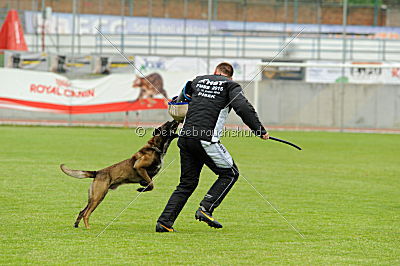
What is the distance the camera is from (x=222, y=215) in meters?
10.0

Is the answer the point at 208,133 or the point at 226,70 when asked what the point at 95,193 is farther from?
the point at 226,70

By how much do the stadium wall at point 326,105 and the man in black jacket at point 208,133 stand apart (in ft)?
79.6

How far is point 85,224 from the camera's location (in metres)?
8.55

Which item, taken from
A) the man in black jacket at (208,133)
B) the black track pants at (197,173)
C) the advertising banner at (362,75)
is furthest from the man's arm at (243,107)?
the advertising banner at (362,75)

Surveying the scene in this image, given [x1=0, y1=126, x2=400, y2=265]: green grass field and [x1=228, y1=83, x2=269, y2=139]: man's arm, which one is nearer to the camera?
[x1=0, y1=126, x2=400, y2=265]: green grass field

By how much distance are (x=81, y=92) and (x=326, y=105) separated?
10.9m

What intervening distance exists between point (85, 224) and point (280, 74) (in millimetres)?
28304

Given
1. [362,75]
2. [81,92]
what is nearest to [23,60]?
[81,92]

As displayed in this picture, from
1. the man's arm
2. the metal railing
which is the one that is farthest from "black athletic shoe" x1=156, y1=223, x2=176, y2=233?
the metal railing

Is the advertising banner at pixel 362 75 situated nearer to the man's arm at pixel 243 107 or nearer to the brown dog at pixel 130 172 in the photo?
the brown dog at pixel 130 172

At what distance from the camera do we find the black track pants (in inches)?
329

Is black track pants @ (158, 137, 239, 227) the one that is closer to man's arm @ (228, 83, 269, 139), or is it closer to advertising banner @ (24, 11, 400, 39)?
man's arm @ (228, 83, 269, 139)

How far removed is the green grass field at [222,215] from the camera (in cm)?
724

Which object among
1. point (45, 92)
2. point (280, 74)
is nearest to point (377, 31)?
point (280, 74)
